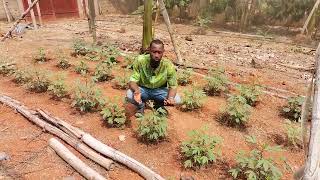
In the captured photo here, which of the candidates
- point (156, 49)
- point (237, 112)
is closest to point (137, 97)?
point (156, 49)

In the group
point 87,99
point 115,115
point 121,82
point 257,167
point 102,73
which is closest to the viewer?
point 257,167

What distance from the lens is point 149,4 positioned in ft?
21.8

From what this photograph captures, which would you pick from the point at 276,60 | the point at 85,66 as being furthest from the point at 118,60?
the point at 276,60

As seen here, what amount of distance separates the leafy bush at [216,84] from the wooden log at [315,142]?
12.5ft

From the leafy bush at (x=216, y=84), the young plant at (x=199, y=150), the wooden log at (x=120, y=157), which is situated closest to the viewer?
the wooden log at (x=120, y=157)

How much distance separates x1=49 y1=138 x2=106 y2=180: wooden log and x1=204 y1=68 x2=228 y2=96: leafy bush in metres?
2.88

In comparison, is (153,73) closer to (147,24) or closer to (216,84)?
(216,84)

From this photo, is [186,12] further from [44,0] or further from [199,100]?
[199,100]

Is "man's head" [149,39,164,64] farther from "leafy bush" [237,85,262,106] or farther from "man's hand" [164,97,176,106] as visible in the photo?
"leafy bush" [237,85,262,106]

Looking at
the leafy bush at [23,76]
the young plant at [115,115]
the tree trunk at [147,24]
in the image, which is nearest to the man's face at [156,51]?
the young plant at [115,115]

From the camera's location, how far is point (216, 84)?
5738 mm

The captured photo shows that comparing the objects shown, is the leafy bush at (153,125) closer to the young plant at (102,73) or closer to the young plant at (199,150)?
the young plant at (199,150)

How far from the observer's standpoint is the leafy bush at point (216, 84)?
5.75 metres

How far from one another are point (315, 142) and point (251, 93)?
3.64 metres
